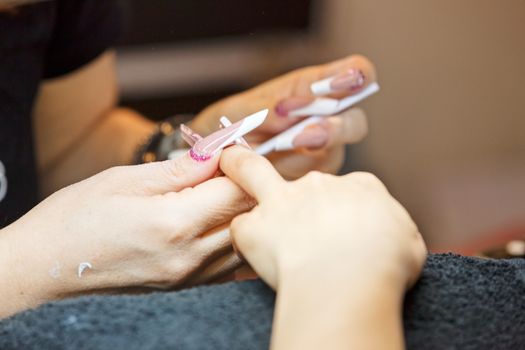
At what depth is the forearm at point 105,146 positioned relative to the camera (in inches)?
28.7

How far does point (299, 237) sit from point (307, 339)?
0.06 m

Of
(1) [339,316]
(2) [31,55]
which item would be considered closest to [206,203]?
(1) [339,316]

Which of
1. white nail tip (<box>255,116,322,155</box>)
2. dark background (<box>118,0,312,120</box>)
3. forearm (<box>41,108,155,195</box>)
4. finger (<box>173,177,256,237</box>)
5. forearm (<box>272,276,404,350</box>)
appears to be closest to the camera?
forearm (<box>272,276,404,350</box>)

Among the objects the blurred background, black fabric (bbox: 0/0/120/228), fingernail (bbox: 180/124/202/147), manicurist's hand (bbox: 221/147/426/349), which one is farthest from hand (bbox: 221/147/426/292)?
the blurred background

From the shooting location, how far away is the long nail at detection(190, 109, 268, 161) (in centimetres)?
47

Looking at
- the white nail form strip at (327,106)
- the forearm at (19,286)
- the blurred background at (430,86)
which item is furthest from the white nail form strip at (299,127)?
the forearm at (19,286)

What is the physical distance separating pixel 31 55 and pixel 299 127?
1.00ft

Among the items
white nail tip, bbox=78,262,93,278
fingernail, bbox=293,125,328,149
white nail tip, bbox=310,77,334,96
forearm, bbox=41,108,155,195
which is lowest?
forearm, bbox=41,108,155,195

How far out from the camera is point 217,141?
0.47m

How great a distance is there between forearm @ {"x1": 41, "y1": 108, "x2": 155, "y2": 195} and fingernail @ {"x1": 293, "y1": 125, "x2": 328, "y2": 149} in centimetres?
17

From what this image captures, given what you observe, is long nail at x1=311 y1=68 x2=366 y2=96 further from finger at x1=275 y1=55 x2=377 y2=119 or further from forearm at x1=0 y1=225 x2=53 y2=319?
forearm at x1=0 y1=225 x2=53 y2=319

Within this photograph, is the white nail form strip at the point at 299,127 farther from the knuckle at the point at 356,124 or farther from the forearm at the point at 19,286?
the forearm at the point at 19,286

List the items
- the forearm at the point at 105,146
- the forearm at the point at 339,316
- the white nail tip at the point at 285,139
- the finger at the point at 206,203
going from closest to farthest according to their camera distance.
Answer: the forearm at the point at 339,316 < the finger at the point at 206,203 < the white nail tip at the point at 285,139 < the forearm at the point at 105,146

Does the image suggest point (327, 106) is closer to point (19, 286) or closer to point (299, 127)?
point (299, 127)
